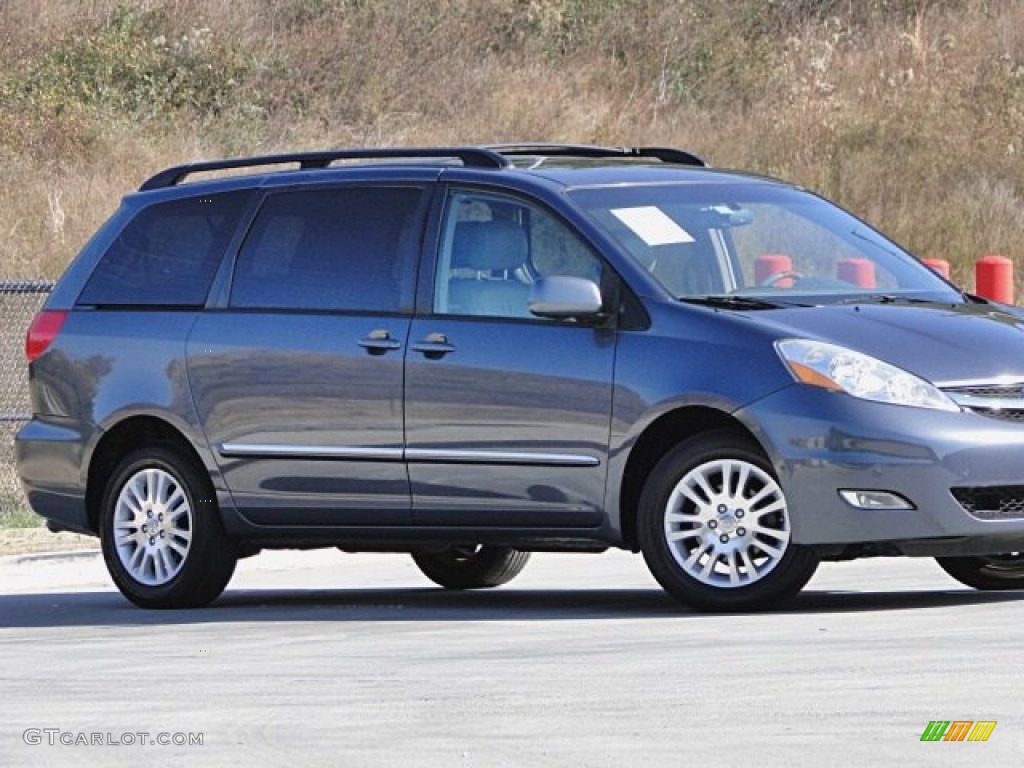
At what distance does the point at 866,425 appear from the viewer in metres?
9.55

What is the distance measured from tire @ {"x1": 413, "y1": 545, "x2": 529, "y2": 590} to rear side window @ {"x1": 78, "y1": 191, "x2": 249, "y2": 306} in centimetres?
173

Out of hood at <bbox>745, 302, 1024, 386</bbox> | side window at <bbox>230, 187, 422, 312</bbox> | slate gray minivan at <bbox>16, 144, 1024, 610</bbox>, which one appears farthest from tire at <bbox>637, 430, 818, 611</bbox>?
side window at <bbox>230, 187, 422, 312</bbox>

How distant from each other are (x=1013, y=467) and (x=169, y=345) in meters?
3.78

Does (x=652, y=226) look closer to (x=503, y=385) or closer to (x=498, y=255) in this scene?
(x=498, y=255)

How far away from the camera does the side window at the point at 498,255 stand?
10469 millimetres

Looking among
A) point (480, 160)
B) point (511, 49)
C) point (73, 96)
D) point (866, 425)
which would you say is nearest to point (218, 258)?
point (480, 160)

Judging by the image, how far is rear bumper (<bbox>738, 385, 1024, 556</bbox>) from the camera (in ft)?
31.2

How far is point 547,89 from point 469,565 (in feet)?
66.1

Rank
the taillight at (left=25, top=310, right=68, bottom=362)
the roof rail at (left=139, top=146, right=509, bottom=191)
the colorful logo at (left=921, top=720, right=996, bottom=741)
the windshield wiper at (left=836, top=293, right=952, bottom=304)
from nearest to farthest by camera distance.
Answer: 1. the colorful logo at (left=921, top=720, right=996, bottom=741)
2. the windshield wiper at (left=836, top=293, right=952, bottom=304)
3. the roof rail at (left=139, top=146, right=509, bottom=191)
4. the taillight at (left=25, top=310, right=68, bottom=362)

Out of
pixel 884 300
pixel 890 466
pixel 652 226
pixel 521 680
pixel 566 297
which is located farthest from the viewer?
pixel 652 226

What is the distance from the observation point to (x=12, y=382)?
1911cm

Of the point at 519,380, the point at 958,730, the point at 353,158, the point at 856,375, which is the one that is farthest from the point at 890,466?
the point at 353,158

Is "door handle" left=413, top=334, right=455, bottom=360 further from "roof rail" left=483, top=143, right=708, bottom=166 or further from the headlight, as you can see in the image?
the headlight

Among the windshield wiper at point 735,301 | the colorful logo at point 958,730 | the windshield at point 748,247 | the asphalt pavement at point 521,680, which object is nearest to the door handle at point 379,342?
the windshield at point 748,247
